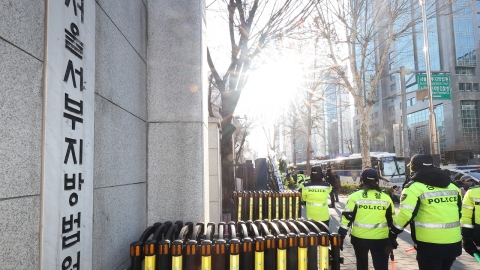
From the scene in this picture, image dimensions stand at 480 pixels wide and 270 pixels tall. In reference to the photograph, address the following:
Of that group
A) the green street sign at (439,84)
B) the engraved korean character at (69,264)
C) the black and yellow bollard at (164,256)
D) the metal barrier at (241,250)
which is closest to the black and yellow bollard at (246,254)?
the metal barrier at (241,250)

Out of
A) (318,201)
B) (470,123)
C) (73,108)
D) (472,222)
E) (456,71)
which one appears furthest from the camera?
(456,71)

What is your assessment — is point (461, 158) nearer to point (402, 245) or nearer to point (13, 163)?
point (402, 245)

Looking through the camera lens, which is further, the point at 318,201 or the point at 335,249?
the point at 318,201

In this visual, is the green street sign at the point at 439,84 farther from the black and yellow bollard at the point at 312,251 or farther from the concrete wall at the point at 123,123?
the black and yellow bollard at the point at 312,251

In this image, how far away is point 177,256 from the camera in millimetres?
2902

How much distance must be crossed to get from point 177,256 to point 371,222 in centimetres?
322

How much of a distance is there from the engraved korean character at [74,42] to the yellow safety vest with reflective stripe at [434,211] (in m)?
4.30

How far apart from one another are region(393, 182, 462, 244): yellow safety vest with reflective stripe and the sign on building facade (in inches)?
156

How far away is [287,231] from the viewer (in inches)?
131

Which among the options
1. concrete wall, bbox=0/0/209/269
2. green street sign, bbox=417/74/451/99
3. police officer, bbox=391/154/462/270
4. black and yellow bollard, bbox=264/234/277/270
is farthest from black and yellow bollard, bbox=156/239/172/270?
green street sign, bbox=417/74/451/99

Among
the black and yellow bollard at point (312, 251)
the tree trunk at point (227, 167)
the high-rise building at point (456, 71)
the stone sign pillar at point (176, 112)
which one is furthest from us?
the high-rise building at point (456, 71)

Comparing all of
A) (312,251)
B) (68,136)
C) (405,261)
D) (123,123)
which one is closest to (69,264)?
(68,136)

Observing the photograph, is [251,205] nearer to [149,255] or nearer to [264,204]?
[264,204]

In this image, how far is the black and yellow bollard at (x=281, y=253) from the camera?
3059mm
